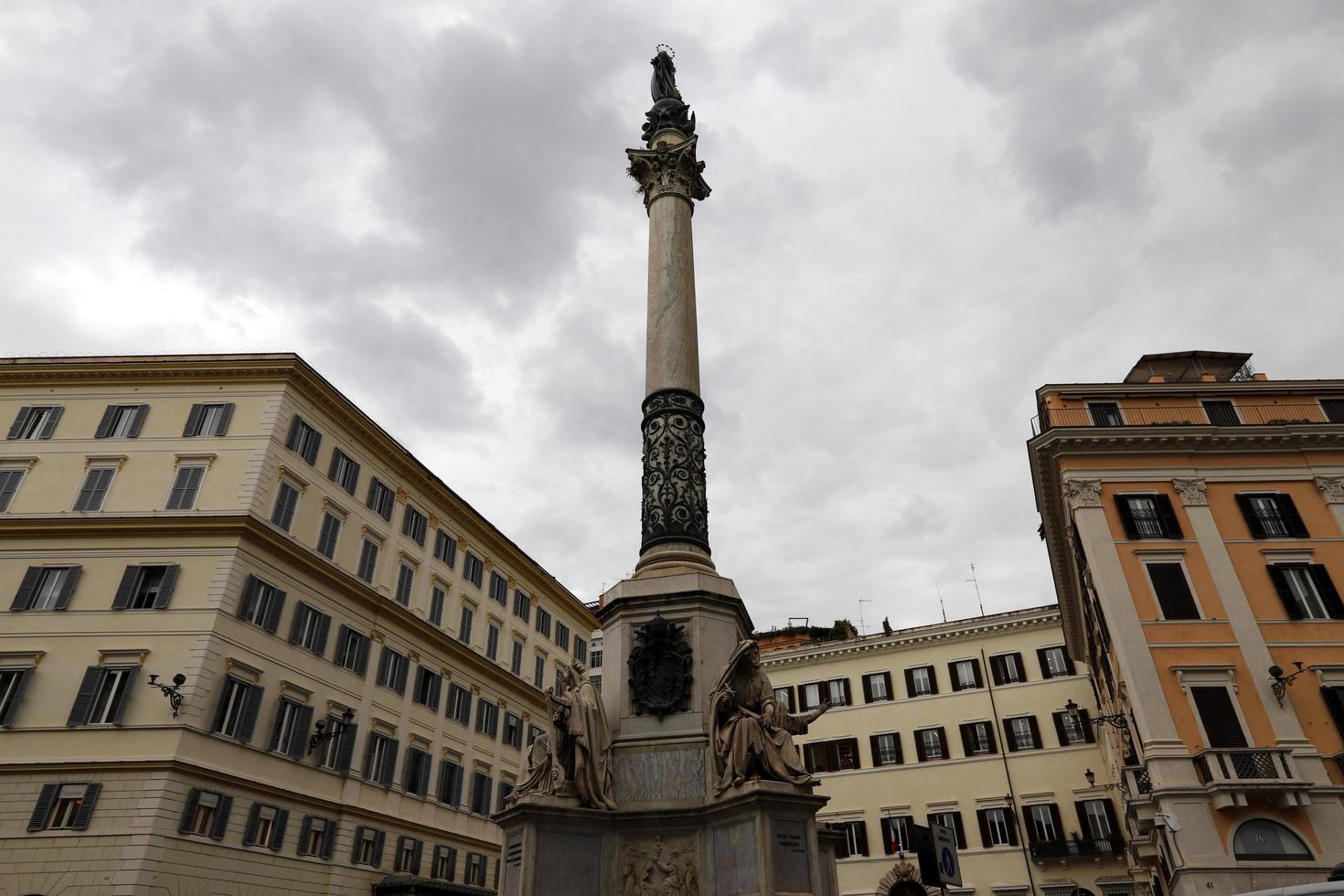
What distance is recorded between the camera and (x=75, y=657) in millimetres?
27922

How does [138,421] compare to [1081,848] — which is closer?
[138,421]

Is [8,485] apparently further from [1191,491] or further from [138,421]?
[1191,491]

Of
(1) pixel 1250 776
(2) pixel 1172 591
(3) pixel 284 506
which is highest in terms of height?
(3) pixel 284 506

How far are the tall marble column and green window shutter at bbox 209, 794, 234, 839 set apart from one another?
2039 centimetres

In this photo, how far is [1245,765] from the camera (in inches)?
1053

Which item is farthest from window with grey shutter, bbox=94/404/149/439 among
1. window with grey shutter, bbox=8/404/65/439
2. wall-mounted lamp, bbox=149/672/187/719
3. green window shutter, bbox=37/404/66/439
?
wall-mounted lamp, bbox=149/672/187/719

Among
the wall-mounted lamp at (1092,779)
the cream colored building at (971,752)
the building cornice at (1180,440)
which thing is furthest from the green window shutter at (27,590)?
the wall-mounted lamp at (1092,779)

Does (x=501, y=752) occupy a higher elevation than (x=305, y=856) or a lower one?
higher

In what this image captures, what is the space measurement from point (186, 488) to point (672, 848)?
2663 cm

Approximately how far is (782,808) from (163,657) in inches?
956

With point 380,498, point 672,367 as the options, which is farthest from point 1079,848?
point 672,367

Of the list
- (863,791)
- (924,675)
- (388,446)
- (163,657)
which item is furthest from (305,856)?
(924,675)

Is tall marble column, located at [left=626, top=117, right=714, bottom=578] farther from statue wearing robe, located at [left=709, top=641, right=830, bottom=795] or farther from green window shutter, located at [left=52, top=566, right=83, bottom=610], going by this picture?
green window shutter, located at [left=52, top=566, right=83, bottom=610]

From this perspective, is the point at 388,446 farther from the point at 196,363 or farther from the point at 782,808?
the point at 782,808
